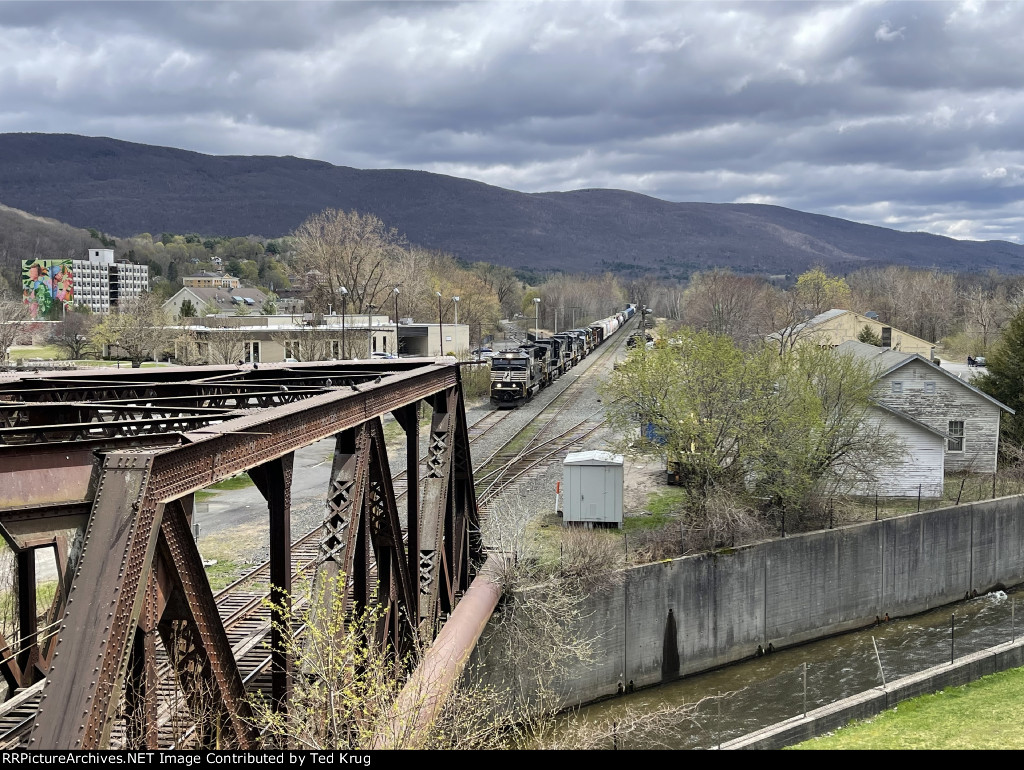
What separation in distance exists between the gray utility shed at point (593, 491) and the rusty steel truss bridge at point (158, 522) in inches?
657

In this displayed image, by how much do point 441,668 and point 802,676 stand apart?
18.8 m

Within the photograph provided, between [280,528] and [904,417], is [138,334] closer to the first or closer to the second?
[904,417]

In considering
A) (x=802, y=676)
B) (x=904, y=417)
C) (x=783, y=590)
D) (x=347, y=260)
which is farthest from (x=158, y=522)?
(x=347, y=260)

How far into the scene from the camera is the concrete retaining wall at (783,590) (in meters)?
27.8

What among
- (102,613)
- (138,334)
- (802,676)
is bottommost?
(802,676)

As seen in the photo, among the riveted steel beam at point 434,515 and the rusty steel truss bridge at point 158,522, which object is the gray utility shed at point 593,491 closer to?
the riveted steel beam at point 434,515

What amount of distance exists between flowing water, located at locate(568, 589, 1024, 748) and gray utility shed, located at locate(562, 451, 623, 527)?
20.1ft

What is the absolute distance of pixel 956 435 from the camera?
44.2 m

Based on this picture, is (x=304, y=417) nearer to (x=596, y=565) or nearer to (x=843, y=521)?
(x=596, y=565)

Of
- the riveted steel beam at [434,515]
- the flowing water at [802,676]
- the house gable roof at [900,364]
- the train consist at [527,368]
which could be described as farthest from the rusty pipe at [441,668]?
the train consist at [527,368]

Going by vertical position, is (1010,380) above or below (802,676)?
above

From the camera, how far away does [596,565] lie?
2727 centimetres
